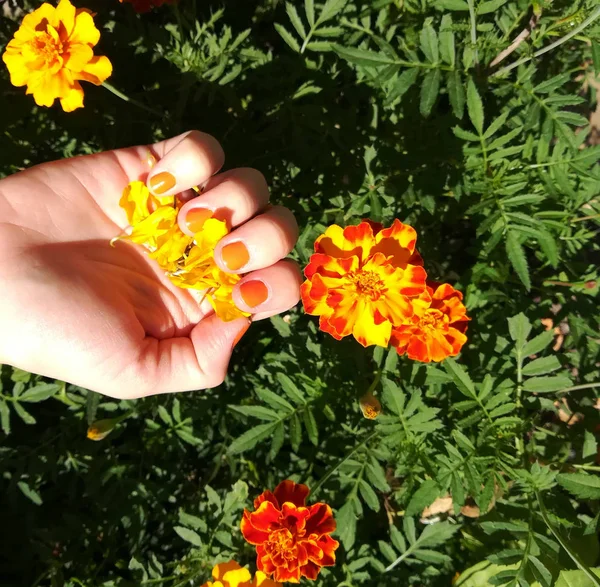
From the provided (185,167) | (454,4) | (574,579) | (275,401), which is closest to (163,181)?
(185,167)

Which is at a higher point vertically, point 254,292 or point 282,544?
point 254,292

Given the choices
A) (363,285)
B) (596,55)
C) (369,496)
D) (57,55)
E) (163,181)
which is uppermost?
(57,55)

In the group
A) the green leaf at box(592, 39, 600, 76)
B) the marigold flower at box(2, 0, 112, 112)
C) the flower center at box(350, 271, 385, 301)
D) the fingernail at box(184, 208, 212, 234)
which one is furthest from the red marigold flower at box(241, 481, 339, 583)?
the green leaf at box(592, 39, 600, 76)

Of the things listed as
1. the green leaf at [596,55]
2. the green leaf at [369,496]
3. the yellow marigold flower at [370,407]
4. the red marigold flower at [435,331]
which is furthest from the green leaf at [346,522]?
the green leaf at [596,55]

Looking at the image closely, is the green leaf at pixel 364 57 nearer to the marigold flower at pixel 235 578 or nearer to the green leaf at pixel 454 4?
the green leaf at pixel 454 4

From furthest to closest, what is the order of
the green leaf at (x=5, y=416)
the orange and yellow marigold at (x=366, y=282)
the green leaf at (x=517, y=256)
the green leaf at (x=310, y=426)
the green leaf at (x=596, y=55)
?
the green leaf at (x=5, y=416)
the green leaf at (x=310, y=426)
the green leaf at (x=517, y=256)
the green leaf at (x=596, y=55)
the orange and yellow marigold at (x=366, y=282)

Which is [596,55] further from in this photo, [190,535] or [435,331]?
[190,535]

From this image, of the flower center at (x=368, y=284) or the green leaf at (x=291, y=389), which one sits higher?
the flower center at (x=368, y=284)
